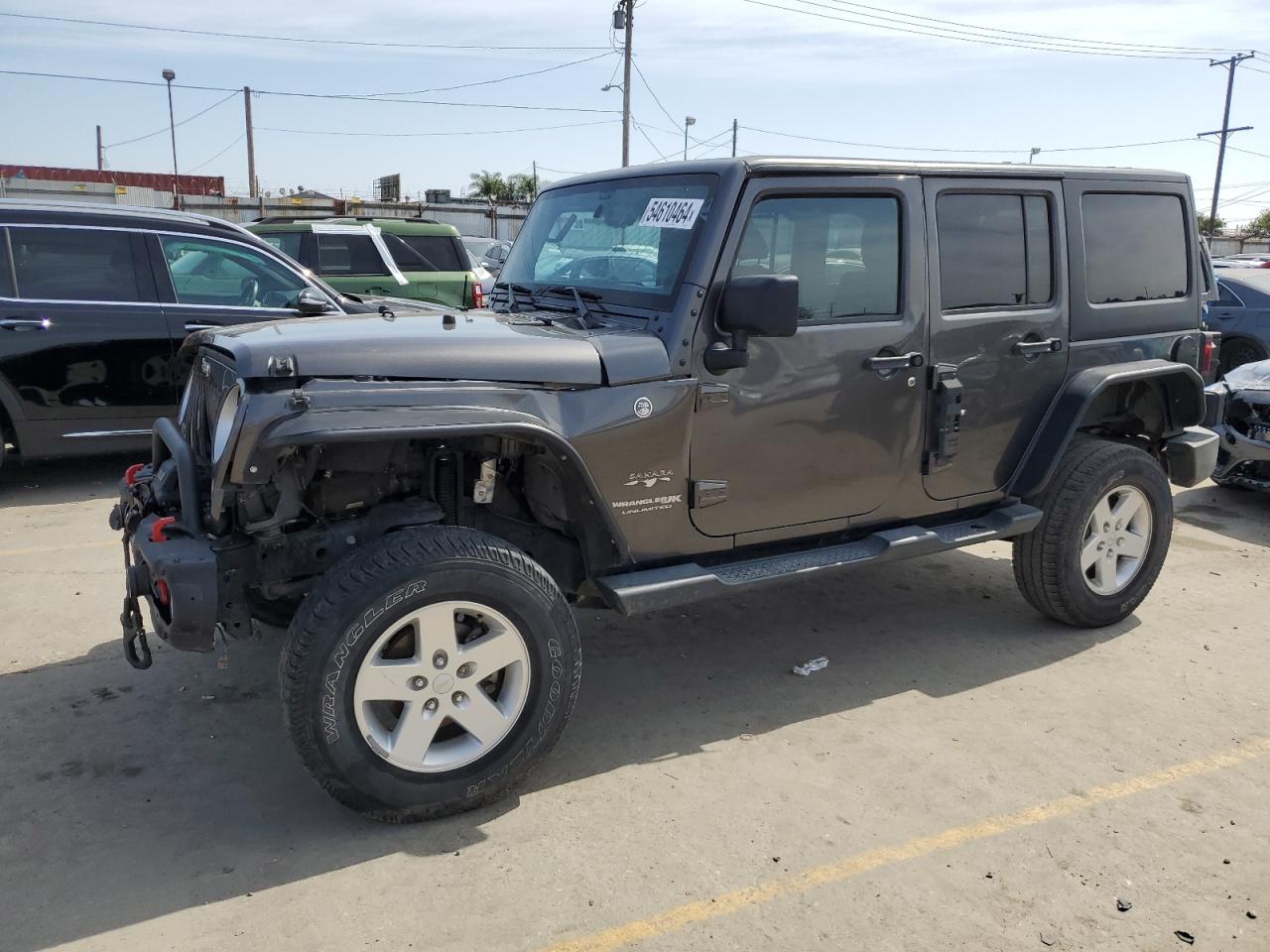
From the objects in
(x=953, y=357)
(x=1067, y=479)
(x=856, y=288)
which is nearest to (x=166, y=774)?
(x=856, y=288)

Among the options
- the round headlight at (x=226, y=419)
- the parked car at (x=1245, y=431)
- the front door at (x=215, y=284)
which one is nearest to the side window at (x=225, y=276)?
the front door at (x=215, y=284)

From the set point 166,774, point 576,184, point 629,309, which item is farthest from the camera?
point 576,184

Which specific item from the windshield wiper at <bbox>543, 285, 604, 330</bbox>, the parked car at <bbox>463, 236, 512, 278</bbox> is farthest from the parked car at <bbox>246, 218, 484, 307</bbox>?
the windshield wiper at <bbox>543, 285, 604, 330</bbox>

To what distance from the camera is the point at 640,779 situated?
3422 mm

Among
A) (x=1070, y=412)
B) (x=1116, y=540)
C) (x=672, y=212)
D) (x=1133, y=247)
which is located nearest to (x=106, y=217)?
(x=672, y=212)

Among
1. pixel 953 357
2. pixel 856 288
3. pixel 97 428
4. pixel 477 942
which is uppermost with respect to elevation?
pixel 856 288

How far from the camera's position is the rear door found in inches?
259

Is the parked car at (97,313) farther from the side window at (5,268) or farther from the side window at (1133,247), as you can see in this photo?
the side window at (1133,247)

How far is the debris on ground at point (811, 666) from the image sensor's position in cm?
432

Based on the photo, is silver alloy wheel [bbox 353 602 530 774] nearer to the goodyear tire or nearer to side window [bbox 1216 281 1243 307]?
the goodyear tire

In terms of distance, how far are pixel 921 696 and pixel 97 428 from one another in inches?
227

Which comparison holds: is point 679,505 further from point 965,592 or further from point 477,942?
point 965,592

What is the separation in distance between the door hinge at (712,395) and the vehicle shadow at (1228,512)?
188 inches

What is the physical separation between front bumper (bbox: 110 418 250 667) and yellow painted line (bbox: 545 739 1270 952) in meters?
1.40
